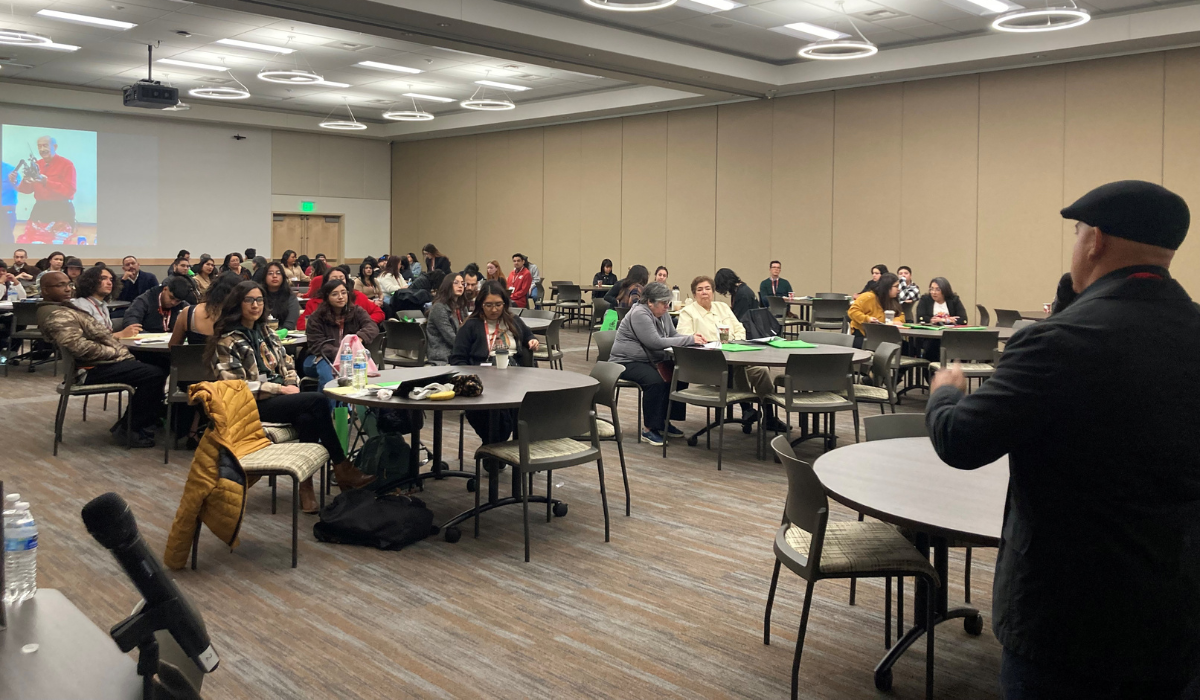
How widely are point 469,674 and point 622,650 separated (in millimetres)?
582

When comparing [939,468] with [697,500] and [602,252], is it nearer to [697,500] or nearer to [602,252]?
[697,500]

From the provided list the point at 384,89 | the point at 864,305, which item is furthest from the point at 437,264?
the point at 864,305

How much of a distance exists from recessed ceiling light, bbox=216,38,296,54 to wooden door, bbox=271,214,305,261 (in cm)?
769

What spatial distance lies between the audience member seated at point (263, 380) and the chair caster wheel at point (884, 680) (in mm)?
3217

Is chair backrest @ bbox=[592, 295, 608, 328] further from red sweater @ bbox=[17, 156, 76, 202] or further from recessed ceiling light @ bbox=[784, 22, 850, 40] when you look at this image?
red sweater @ bbox=[17, 156, 76, 202]

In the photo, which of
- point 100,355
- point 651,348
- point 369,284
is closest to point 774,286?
point 369,284

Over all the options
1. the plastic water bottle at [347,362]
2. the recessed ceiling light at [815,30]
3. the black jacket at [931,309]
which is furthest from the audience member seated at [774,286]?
the plastic water bottle at [347,362]

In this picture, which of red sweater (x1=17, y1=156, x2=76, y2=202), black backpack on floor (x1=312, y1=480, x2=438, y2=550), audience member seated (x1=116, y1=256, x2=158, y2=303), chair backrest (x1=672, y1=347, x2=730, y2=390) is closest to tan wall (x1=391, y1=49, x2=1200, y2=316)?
chair backrest (x1=672, y1=347, x2=730, y2=390)

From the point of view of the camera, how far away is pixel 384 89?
16.2 meters

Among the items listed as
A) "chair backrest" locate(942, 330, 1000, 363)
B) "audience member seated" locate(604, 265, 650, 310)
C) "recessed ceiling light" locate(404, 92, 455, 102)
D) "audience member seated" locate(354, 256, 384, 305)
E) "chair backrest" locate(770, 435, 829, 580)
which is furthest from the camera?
"recessed ceiling light" locate(404, 92, 455, 102)

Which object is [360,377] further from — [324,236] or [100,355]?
[324,236]

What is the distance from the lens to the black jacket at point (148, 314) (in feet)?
25.9

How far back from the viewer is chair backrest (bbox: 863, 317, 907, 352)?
8031 mm

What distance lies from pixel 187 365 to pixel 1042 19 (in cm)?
823
